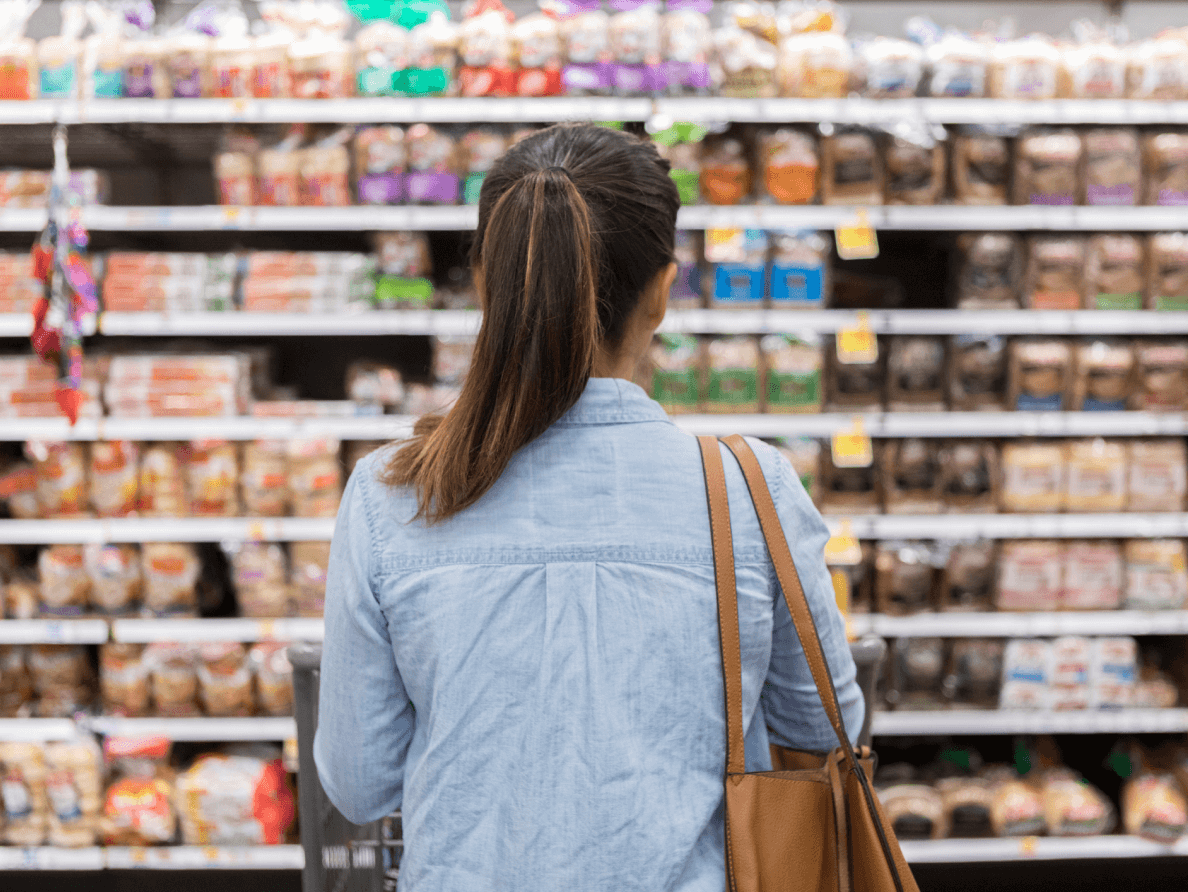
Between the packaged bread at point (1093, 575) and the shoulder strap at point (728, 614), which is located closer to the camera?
the shoulder strap at point (728, 614)

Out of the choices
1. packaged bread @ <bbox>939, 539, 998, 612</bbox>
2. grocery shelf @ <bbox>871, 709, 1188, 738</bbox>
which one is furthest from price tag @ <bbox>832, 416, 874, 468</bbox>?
grocery shelf @ <bbox>871, 709, 1188, 738</bbox>

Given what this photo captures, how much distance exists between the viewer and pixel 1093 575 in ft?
8.91

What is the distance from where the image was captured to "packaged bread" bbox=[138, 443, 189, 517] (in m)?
2.70

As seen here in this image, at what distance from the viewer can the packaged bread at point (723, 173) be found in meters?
2.65

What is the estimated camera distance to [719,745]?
86cm

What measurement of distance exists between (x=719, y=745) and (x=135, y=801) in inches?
97.1

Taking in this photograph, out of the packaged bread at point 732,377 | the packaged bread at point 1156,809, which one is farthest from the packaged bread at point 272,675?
the packaged bread at point 1156,809

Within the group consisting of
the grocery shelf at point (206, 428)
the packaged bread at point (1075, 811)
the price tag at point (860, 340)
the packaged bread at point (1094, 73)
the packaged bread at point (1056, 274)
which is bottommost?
the packaged bread at point (1075, 811)

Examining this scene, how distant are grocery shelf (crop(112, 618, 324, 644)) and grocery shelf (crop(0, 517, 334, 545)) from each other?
0.26 meters

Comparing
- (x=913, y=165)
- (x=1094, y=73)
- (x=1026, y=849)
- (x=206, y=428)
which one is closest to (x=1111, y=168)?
(x=1094, y=73)

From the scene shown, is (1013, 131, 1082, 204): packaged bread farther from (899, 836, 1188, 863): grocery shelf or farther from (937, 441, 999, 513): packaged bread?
(899, 836, 1188, 863): grocery shelf

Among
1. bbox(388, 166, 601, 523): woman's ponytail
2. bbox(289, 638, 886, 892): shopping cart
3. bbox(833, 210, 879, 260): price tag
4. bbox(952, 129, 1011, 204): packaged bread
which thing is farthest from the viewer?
bbox(952, 129, 1011, 204): packaged bread

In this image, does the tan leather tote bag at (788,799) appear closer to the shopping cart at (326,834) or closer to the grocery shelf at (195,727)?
the shopping cart at (326,834)

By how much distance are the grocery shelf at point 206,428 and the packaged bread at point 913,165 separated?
5.44ft
